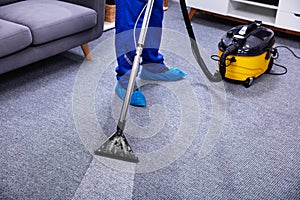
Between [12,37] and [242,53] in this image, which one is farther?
[242,53]

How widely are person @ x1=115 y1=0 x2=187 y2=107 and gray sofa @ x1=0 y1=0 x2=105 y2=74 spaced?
1.08 ft

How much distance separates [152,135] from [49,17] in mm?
894

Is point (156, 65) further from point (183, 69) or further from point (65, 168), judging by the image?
point (65, 168)

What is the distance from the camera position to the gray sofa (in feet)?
6.74

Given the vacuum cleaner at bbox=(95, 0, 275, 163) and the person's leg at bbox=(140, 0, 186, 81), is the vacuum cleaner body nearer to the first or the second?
the vacuum cleaner at bbox=(95, 0, 275, 163)

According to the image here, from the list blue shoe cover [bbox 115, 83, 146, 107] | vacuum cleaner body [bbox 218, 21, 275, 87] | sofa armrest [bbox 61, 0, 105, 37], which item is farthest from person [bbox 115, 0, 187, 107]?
sofa armrest [bbox 61, 0, 105, 37]

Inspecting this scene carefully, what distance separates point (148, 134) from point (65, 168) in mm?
430

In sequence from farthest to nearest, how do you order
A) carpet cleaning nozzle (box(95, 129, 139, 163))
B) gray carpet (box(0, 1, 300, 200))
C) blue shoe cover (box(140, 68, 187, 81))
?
1. blue shoe cover (box(140, 68, 187, 81))
2. carpet cleaning nozzle (box(95, 129, 139, 163))
3. gray carpet (box(0, 1, 300, 200))

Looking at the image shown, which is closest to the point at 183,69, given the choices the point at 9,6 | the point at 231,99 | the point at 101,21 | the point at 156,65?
the point at 156,65

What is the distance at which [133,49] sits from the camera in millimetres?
2172

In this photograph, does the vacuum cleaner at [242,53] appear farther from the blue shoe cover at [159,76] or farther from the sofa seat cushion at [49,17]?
the sofa seat cushion at [49,17]

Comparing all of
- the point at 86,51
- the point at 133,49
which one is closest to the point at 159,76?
the point at 133,49

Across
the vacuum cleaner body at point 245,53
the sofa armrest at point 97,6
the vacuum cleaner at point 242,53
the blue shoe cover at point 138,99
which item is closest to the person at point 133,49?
the blue shoe cover at point 138,99

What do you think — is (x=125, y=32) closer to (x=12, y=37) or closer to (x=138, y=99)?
(x=138, y=99)
